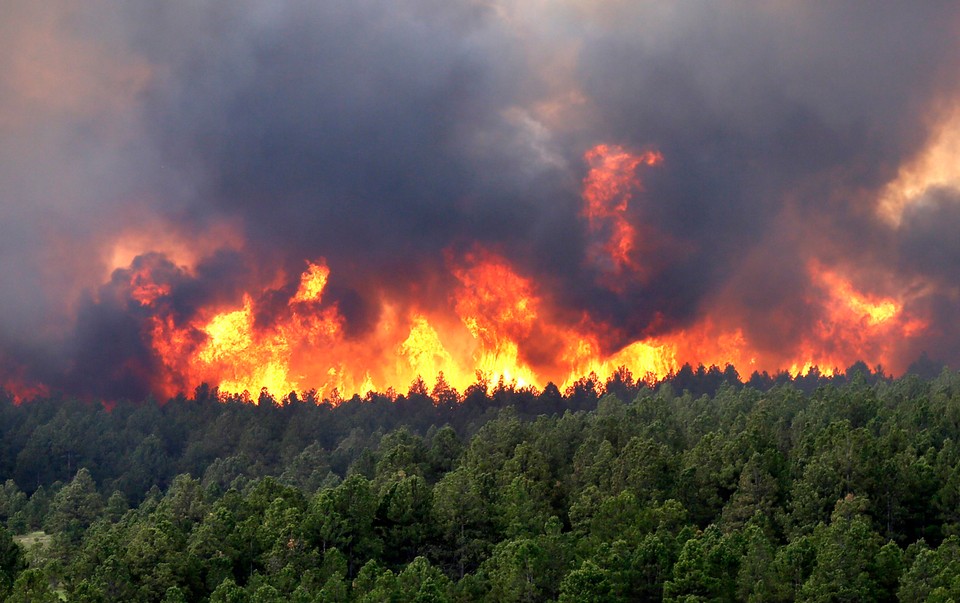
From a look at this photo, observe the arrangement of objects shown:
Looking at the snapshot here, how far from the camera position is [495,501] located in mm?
143750

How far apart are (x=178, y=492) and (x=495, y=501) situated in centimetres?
4547

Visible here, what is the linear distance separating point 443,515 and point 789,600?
4569 centimetres

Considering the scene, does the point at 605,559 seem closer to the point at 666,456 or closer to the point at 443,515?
the point at 443,515

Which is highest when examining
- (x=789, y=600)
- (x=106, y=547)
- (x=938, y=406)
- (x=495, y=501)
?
(x=938, y=406)

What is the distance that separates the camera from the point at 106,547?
121 m

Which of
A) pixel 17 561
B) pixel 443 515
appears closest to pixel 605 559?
pixel 443 515

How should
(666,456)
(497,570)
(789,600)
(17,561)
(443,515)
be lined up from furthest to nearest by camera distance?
1. (666,456)
2. (443,515)
3. (17,561)
4. (497,570)
5. (789,600)

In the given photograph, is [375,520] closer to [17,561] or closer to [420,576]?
[420,576]

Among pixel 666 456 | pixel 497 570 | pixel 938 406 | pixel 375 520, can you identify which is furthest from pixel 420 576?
pixel 938 406

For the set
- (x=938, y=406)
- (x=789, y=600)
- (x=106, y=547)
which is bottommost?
(x=789, y=600)

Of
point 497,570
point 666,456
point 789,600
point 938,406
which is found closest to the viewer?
point 789,600

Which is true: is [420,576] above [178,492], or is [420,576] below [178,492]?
below

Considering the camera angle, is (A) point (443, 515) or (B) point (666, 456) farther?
(B) point (666, 456)

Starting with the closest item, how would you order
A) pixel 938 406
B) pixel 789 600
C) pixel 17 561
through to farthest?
1. pixel 789 600
2. pixel 17 561
3. pixel 938 406
